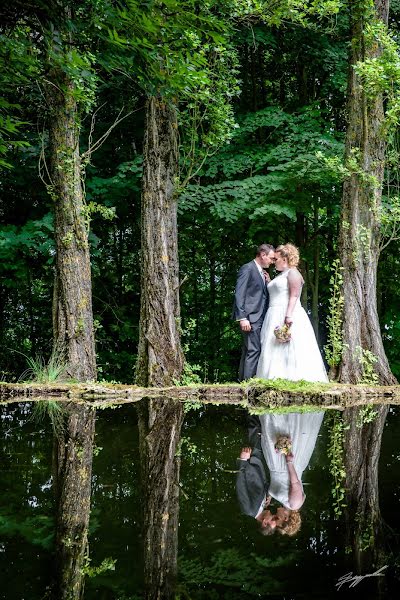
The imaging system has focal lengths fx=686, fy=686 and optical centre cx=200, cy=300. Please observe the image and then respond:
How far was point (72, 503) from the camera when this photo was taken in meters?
3.46

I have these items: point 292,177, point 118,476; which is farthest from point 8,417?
point 292,177

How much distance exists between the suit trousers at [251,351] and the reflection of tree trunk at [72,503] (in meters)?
4.02

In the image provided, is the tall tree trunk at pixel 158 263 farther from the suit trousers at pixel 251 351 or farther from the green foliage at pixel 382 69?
the green foliage at pixel 382 69

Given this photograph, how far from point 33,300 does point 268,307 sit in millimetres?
7237

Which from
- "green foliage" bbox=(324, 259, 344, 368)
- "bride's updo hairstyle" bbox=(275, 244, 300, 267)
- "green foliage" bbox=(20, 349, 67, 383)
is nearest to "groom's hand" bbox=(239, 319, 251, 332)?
"bride's updo hairstyle" bbox=(275, 244, 300, 267)

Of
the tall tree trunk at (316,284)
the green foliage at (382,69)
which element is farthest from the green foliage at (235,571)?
the tall tree trunk at (316,284)

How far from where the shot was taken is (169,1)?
18.7 feet

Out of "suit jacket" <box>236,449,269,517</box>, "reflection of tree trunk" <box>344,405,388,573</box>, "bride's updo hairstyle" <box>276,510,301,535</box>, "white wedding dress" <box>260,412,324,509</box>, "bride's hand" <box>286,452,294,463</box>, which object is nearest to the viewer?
"reflection of tree trunk" <box>344,405,388,573</box>

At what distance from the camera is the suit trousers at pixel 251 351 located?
1009 cm

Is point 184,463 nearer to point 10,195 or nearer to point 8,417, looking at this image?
point 8,417

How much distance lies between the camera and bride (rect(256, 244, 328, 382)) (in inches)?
377

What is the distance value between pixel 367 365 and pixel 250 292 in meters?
2.08

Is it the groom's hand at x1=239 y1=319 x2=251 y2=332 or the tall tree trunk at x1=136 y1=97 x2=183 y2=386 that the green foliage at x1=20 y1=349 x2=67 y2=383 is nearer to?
the tall tree trunk at x1=136 y1=97 x2=183 y2=386

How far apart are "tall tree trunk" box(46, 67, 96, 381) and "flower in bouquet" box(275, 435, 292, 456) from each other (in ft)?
15.9
